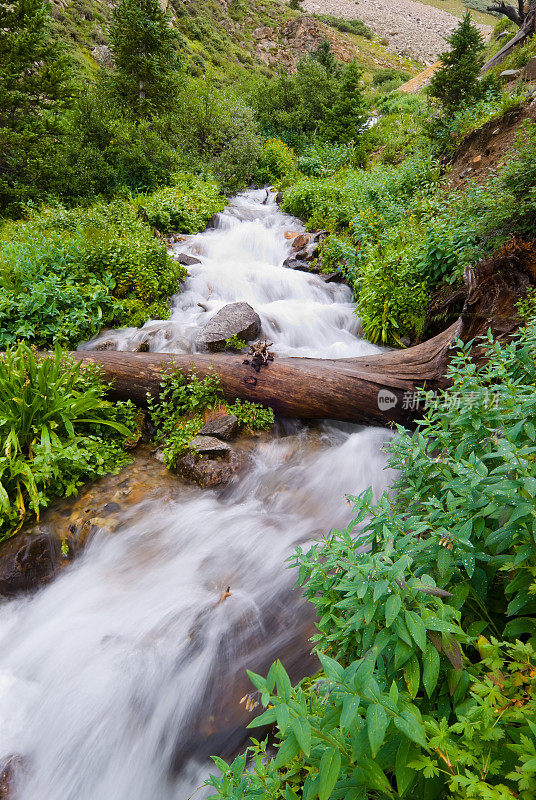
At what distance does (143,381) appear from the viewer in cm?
508

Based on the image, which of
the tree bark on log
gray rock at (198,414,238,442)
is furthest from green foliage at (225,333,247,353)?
the tree bark on log

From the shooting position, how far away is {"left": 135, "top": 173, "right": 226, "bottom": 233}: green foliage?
9.70m

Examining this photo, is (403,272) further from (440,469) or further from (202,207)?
(202,207)

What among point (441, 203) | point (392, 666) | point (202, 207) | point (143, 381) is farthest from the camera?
point (202, 207)

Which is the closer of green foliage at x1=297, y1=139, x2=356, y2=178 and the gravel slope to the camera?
green foliage at x1=297, y1=139, x2=356, y2=178

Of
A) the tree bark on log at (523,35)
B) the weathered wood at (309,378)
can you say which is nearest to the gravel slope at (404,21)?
the tree bark on log at (523,35)

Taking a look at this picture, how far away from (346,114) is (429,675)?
1877 centimetres

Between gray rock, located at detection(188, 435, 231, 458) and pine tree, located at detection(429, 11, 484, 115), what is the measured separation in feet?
35.9

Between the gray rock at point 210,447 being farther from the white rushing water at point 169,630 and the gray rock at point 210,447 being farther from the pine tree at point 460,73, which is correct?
the pine tree at point 460,73

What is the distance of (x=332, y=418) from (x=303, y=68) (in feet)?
74.6

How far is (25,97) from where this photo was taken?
9.00 meters

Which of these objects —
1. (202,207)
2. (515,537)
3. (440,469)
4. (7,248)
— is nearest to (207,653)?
(440,469)

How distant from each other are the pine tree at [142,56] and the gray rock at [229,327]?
11.0 m

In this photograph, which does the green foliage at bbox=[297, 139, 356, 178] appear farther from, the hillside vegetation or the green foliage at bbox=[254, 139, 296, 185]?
the green foliage at bbox=[254, 139, 296, 185]
